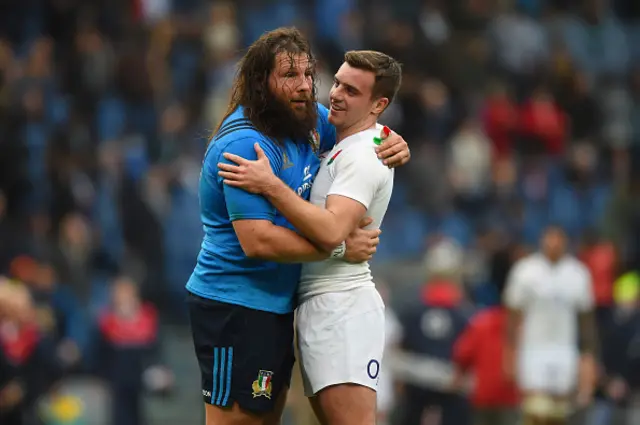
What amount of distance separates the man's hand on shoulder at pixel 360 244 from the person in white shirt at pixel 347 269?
4 centimetres

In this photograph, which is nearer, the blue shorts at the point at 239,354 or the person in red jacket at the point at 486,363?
the blue shorts at the point at 239,354

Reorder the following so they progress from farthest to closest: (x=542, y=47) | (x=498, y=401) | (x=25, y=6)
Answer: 1. (x=542, y=47)
2. (x=25, y=6)
3. (x=498, y=401)

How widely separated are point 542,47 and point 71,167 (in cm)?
676

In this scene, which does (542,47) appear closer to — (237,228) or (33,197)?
(33,197)

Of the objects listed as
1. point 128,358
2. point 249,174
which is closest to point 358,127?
point 249,174

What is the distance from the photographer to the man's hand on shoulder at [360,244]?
17.3ft

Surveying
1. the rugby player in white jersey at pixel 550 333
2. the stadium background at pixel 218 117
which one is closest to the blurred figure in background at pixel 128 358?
the stadium background at pixel 218 117

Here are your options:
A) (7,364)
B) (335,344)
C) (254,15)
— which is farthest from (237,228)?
(254,15)

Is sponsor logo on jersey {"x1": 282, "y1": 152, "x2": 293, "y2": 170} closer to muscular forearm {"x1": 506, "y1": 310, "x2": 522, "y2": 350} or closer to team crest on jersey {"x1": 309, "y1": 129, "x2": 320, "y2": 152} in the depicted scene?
team crest on jersey {"x1": 309, "y1": 129, "x2": 320, "y2": 152}

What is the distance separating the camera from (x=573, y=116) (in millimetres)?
15617

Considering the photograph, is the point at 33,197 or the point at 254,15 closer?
the point at 33,197

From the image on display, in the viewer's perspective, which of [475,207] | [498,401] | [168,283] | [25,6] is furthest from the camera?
[25,6]

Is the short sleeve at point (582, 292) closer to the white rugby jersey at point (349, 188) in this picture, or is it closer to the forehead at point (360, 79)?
the white rugby jersey at point (349, 188)

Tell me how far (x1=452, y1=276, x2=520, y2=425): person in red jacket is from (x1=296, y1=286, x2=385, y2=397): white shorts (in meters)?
5.67
